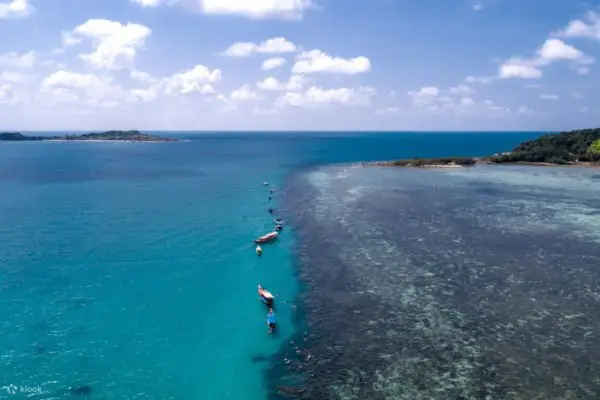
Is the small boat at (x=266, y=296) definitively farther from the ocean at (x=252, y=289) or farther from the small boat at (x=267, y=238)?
the small boat at (x=267, y=238)

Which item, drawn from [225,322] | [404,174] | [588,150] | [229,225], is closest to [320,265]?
[225,322]

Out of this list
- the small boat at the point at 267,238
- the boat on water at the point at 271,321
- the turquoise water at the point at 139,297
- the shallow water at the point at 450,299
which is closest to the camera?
the shallow water at the point at 450,299

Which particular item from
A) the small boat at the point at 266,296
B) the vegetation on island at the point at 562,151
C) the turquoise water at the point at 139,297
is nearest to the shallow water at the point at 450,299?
the small boat at the point at 266,296

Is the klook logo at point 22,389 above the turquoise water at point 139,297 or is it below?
below

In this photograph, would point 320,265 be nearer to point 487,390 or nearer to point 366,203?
point 487,390

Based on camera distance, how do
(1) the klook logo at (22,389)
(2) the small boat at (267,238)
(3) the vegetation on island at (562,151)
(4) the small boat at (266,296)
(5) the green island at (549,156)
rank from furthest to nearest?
(3) the vegetation on island at (562,151) → (5) the green island at (549,156) → (2) the small boat at (267,238) → (4) the small boat at (266,296) → (1) the klook logo at (22,389)

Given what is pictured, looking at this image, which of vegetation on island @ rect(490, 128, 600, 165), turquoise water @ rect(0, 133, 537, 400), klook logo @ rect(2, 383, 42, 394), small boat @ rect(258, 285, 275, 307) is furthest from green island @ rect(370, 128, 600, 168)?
klook logo @ rect(2, 383, 42, 394)

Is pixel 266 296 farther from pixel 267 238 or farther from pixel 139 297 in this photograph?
pixel 267 238
